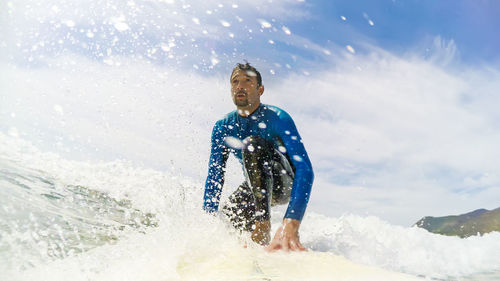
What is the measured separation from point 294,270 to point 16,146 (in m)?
9.80

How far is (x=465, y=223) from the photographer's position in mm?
8742

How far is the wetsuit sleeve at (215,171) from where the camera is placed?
3229 mm

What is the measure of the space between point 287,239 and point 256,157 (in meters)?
0.96

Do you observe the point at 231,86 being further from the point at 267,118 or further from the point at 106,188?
the point at 106,188

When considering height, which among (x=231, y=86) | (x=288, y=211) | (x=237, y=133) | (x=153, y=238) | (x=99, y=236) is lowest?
(x=99, y=236)

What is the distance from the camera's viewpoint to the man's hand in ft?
6.95

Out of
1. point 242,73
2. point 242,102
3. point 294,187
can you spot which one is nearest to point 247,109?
point 242,102

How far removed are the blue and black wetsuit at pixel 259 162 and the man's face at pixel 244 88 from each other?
136 millimetres

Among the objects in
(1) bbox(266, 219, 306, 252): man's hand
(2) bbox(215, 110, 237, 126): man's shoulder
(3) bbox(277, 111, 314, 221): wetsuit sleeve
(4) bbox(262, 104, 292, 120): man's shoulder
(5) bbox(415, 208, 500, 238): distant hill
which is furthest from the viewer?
(5) bbox(415, 208, 500, 238): distant hill

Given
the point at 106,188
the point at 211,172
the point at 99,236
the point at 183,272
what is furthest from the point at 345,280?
the point at 106,188

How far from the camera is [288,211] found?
7.97 ft

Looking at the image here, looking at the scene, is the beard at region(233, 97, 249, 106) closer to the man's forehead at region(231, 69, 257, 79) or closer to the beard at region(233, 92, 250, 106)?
the beard at region(233, 92, 250, 106)

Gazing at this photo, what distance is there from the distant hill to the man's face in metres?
6.16

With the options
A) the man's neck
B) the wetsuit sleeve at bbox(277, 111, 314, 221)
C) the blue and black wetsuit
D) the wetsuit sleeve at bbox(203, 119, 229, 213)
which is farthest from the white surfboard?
the man's neck
